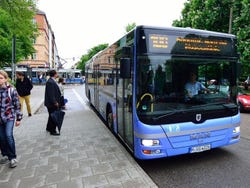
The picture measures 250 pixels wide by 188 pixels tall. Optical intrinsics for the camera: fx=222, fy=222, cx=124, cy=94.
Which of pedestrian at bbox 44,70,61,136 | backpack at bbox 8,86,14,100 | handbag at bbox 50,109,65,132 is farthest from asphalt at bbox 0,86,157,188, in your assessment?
backpack at bbox 8,86,14,100

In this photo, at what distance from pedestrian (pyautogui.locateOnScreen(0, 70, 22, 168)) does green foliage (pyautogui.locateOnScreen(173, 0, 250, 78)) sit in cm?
1463

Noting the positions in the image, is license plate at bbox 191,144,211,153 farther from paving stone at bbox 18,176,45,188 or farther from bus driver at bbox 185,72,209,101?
paving stone at bbox 18,176,45,188

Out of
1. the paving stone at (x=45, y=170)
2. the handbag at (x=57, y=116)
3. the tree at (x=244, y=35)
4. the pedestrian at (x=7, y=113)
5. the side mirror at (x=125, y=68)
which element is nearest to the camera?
the side mirror at (x=125, y=68)

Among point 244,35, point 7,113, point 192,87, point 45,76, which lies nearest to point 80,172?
point 7,113

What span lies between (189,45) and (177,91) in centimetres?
92

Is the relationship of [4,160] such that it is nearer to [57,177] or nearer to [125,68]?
[57,177]

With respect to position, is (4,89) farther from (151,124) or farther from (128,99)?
(151,124)

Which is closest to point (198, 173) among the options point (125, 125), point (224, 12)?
point (125, 125)

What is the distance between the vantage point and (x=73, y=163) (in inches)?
181

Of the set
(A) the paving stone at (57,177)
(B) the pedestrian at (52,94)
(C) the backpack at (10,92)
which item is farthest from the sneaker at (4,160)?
(B) the pedestrian at (52,94)

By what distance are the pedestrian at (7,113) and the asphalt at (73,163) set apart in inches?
13.7

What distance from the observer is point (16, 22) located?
33.0ft

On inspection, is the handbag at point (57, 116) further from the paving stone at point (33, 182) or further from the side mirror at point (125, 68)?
the side mirror at point (125, 68)

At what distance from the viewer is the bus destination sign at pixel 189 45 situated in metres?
4.06
